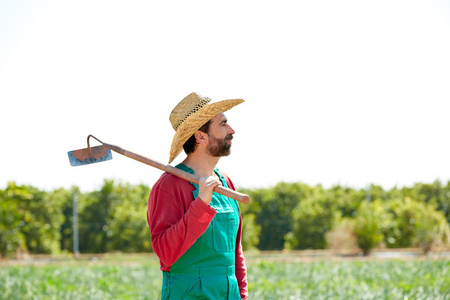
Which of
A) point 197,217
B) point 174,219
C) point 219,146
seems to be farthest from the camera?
point 219,146

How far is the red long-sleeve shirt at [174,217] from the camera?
70.0 inches

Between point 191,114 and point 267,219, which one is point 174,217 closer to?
point 191,114

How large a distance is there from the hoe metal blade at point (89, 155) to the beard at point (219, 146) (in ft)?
1.26

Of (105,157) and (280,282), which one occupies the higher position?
(105,157)

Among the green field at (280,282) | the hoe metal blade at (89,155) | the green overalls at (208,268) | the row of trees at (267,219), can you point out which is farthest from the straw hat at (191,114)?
the row of trees at (267,219)

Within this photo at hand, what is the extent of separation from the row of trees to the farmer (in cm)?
828

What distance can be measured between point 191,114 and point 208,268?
57 cm

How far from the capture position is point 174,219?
1873 mm

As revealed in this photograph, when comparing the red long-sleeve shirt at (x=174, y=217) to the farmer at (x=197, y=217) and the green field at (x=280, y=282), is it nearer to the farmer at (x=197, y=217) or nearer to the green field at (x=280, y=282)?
the farmer at (x=197, y=217)

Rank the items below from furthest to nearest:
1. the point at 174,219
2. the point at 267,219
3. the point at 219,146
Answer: the point at 267,219 < the point at 219,146 < the point at 174,219

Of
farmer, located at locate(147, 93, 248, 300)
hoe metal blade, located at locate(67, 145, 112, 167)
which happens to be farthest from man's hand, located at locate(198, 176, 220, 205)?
hoe metal blade, located at locate(67, 145, 112, 167)

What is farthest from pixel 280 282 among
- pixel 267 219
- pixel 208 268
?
pixel 267 219

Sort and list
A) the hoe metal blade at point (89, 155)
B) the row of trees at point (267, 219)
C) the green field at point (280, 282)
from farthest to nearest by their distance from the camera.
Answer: the row of trees at point (267, 219)
the green field at point (280, 282)
the hoe metal blade at point (89, 155)

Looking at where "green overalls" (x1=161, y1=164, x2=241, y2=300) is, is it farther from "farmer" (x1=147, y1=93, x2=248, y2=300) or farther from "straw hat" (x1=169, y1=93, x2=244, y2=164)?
"straw hat" (x1=169, y1=93, x2=244, y2=164)
